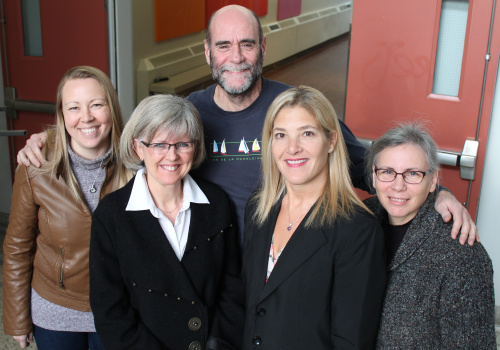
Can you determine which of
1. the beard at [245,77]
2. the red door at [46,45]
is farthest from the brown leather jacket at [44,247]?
the red door at [46,45]

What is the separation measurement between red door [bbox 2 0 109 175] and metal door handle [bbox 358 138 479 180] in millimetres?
2434

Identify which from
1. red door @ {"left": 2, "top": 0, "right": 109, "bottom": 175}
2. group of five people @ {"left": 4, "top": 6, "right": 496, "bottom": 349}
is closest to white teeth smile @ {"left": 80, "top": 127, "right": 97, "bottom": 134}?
group of five people @ {"left": 4, "top": 6, "right": 496, "bottom": 349}

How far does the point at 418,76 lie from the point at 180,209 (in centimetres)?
158

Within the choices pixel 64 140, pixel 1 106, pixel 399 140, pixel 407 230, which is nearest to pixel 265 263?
pixel 407 230

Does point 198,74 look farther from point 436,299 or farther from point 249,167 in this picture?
point 436,299

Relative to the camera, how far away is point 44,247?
216cm

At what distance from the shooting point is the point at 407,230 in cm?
182

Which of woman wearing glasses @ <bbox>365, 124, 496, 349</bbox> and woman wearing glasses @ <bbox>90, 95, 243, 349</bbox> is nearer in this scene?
woman wearing glasses @ <bbox>365, 124, 496, 349</bbox>

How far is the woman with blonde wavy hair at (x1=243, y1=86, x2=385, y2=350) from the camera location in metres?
1.73

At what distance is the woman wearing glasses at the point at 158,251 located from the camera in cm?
195

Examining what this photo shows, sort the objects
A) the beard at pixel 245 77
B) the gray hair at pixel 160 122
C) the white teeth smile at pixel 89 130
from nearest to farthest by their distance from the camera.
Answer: the gray hair at pixel 160 122
the white teeth smile at pixel 89 130
the beard at pixel 245 77

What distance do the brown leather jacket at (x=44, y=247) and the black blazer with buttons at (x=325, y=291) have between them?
0.71m

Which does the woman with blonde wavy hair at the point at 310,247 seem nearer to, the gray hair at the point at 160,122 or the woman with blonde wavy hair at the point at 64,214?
the gray hair at the point at 160,122

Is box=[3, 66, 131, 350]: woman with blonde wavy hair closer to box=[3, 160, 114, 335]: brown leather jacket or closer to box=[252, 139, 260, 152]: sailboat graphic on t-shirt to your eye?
box=[3, 160, 114, 335]: brown leather jacket
